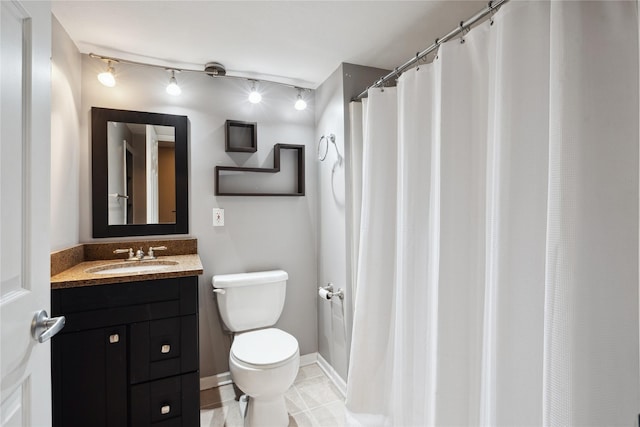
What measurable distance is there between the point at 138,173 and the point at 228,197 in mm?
602

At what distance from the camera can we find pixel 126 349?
1474 millimetres

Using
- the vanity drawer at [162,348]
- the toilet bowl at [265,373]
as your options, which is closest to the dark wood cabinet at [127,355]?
the vanity drawer at [162,348]

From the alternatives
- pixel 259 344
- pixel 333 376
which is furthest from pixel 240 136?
pixel 333 376

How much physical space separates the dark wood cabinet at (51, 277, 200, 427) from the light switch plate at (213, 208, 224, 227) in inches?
25.5

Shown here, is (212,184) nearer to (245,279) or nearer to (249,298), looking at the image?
(245,279)

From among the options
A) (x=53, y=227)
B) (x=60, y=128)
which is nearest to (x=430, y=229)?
(x=53, y=227)

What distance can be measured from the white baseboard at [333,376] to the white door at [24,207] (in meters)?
1.63

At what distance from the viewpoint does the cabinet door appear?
1.37 metres

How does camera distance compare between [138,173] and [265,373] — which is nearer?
[265,373]

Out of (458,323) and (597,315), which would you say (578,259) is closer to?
(597,315)

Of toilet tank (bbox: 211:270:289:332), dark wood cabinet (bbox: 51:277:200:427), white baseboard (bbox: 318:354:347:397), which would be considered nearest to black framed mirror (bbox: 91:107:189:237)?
toilet tank (bbox: 211:270:289:332)

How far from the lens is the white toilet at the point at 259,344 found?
1587 millimetres

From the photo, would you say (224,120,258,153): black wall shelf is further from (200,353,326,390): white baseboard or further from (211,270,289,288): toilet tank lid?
(200,353,326,390): white baseboard

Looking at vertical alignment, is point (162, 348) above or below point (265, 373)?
above
